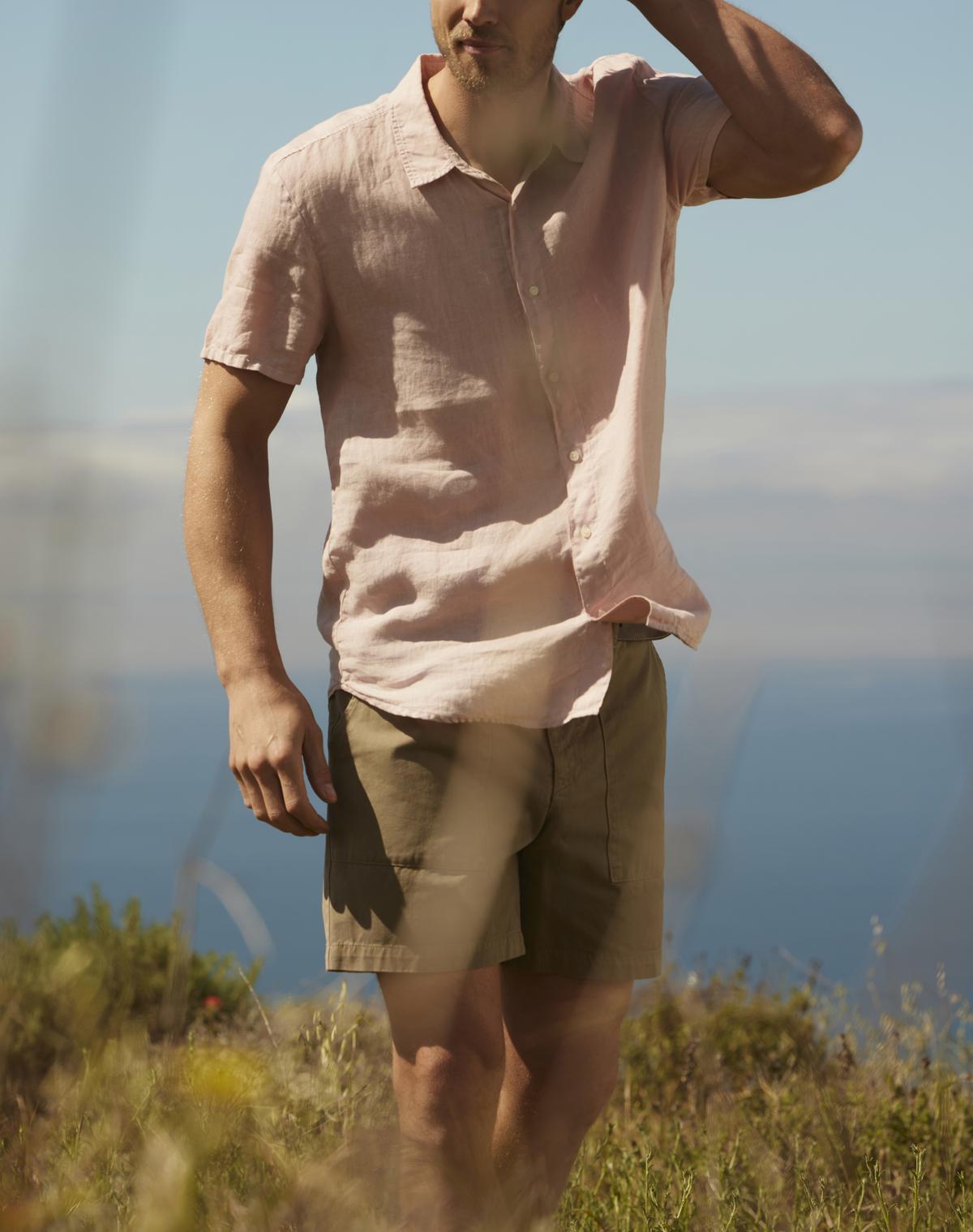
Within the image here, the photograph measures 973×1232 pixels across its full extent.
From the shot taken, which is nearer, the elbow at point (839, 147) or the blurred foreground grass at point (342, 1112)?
the blurred foreground grass at point (342, 1112)

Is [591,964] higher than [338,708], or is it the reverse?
[338,708]

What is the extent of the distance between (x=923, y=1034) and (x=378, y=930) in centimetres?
227

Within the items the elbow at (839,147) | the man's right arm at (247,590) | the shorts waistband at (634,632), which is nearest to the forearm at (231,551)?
the man's right arm at (247,590)

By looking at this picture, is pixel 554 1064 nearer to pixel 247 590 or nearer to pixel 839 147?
pixel 247 590

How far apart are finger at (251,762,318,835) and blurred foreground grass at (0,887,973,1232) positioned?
0.32 meters

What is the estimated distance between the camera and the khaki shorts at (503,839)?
6.25 ft

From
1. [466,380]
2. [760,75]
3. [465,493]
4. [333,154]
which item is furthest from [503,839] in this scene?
[760,75]

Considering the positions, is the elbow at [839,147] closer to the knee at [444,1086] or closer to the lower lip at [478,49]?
the lower lip at [478,49]

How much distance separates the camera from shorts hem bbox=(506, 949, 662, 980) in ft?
6.90

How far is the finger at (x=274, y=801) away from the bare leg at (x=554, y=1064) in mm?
534

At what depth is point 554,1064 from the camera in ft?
7.17

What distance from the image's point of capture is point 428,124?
1979mm

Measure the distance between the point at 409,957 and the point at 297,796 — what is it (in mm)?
288

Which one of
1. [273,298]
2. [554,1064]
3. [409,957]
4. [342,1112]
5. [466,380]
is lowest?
[342,1112]
